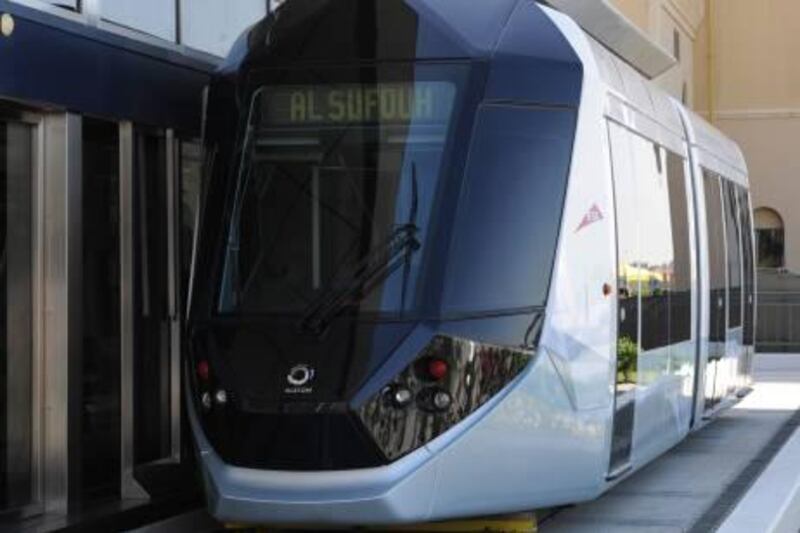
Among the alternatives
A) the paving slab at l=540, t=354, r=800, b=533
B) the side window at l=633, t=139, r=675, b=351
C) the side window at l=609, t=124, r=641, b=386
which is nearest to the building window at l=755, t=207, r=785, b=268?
the paving slab at l=540, t=354, r=800, b=533

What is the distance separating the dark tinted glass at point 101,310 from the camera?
8.52m

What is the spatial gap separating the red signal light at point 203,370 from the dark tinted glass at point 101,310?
133cm

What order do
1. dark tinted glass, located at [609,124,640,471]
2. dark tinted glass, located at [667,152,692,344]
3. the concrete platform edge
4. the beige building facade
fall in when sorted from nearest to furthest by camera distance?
dark tinted glass, located at [609,124,640,471] < the concrete platform edge < dark tinted glass, located at [667,152,692,344] < the beige building facade

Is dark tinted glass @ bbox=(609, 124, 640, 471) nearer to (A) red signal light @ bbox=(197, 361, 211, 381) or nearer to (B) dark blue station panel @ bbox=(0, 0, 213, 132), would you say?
(A) red signal light @ bbox=(197, 361, 211, 381)

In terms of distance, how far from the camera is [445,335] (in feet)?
22.7

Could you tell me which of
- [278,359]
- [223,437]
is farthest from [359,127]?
[223,437]

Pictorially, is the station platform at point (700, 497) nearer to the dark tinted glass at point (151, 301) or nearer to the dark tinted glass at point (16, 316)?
the dark tinted glass at point (151, 301)

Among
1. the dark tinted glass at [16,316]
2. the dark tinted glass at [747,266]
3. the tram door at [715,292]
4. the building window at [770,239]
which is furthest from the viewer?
the building window at [770,239]

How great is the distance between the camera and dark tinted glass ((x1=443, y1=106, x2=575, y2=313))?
7.09 m

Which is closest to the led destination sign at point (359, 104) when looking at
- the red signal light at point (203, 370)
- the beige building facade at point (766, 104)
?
the red signal light at point (203, 370)

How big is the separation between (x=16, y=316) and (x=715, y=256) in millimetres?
6383

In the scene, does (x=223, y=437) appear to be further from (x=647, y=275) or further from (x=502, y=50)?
(x=647, y=275)

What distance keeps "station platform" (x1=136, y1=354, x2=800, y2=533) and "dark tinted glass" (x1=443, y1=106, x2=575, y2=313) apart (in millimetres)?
1300

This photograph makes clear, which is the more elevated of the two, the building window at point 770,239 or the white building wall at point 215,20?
the white building wall at point 215,20
